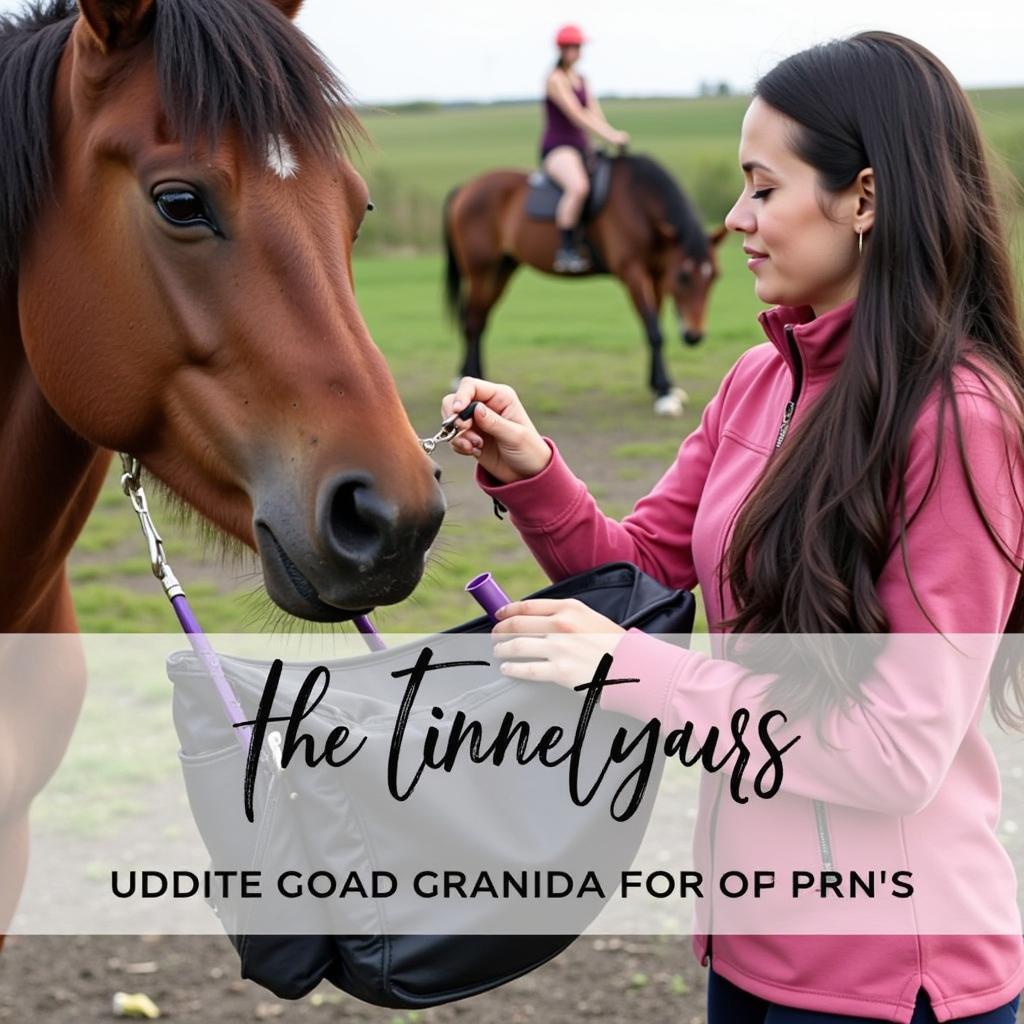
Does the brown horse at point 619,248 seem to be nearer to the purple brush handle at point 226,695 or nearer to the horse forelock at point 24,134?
the horse forelock at point 24,134

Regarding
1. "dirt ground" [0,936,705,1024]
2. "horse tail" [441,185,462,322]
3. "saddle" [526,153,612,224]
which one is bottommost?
"horse tail" [441,185,462,322]

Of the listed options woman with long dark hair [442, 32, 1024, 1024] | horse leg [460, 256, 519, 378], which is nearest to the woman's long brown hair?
woman with long dark hair [442, 32, 1024, 1024]

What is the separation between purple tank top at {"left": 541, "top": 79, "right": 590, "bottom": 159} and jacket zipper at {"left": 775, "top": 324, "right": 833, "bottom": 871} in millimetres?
10142

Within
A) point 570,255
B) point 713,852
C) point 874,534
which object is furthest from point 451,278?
point 874,534

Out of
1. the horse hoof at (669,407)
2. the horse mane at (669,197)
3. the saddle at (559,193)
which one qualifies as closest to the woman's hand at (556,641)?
the horse hoof at (669,407)

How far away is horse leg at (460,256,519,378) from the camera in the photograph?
1162 centimetres

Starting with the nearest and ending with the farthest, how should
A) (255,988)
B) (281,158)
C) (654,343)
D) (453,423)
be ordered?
(281,158) → (453,423) → (255,988) → (654,343)

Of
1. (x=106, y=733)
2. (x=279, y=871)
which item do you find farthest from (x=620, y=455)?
(x=279, y=871)

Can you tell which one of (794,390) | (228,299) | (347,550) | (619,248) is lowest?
(619,248)

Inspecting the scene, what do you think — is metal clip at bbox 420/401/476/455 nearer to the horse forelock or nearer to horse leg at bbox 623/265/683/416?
the horse forelock

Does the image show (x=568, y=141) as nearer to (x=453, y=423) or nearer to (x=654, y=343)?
(x=654, y=343)

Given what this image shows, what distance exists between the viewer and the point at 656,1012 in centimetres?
305

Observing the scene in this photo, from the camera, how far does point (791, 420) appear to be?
1719 mm

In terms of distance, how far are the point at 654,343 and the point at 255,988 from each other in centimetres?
775
